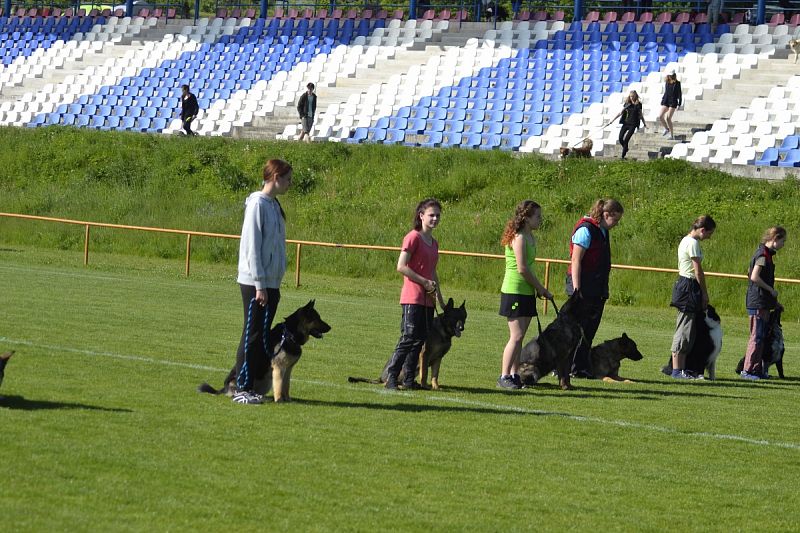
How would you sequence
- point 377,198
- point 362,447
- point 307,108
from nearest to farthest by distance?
point 362,447, point 377,198, point 307,108

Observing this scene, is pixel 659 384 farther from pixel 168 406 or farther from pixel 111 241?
pixel 111 241

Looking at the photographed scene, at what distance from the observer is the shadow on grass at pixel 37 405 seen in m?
9.10

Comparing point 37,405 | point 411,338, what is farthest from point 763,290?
point 37,405

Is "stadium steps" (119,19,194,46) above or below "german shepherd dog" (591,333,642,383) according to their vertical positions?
above

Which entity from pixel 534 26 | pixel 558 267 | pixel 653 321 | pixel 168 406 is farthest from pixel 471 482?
pixel 534 26

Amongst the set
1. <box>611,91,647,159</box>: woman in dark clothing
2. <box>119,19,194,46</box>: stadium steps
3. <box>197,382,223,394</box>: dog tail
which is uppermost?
<box>119,19,194,46</box>: stadium steps

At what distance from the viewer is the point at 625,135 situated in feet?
107

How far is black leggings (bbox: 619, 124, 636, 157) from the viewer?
106 feet

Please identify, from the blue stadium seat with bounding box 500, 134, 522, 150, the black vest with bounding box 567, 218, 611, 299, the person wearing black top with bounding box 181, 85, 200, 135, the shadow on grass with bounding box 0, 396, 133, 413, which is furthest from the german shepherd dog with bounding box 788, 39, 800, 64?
the shadow on grass with bounding box 0, 396, 133, 413

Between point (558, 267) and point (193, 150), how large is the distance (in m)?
15.3

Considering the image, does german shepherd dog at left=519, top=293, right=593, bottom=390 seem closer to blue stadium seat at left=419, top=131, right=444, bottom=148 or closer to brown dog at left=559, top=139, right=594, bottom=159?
brown dog at left=559, top=139, right=594, bottom=159

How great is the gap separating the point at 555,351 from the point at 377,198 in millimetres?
21071

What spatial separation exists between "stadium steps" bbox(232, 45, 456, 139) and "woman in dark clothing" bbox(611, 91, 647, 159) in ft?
35.5

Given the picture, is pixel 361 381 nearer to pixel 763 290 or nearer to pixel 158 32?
pixel 763 290
